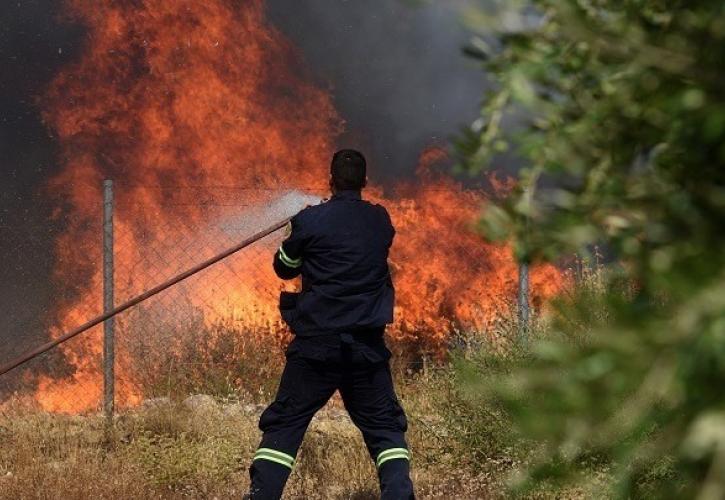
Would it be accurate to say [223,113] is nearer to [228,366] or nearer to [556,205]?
[228,366]

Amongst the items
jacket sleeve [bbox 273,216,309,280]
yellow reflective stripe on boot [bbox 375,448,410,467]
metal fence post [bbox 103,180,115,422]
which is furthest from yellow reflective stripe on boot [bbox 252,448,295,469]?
metal fence post [bbox 103,180,115,422]

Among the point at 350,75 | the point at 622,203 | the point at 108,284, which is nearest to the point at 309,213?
the point at 108,284

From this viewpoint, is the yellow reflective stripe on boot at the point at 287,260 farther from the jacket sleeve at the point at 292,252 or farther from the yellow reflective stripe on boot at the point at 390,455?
the yellow reflective stripe on boot at the point at 390,455

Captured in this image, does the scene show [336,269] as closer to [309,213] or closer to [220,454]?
[309,213]

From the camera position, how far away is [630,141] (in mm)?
1445

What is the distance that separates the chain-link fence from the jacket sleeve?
3246mm

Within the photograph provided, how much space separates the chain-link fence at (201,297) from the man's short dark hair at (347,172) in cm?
338

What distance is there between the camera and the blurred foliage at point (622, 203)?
1.12 meters

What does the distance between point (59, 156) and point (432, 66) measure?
16.1ft

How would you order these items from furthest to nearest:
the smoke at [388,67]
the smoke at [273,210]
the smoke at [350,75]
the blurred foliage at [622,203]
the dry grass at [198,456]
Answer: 1. the smoke at [388,67]
2. the smoke at [350,75]
3. the smoke at [273,210]
4. the dry grass at [198,456]
5. the blurred foliage at [622,203]

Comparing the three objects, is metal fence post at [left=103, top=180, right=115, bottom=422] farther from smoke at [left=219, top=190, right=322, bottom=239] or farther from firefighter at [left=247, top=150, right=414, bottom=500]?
firefighter at [left=247, top=150, right=414, bottom=500]

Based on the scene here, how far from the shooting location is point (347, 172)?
497 cm

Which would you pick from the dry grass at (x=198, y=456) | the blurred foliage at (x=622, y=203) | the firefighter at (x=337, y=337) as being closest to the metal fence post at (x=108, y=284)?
the dry grass at (x=198, y=456)

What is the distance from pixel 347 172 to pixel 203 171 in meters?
7.66
